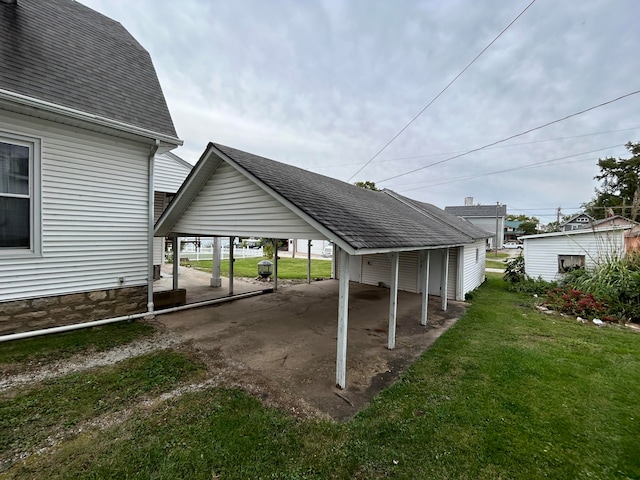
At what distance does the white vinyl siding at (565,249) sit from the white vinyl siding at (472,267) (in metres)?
1.95

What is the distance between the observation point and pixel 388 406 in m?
3.65

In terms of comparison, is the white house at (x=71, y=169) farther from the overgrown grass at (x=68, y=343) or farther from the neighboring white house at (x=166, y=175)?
the neighboring white house at (x=166, y=175)

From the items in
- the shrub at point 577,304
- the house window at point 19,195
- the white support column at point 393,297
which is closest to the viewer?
the house window at point 19,195

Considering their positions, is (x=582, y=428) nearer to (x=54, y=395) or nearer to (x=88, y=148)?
(x=54, y=395)

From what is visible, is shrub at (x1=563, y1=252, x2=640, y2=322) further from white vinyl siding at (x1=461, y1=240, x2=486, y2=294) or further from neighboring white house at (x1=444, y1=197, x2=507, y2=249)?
neighboring white house at (x1=444, y1=197, x2=507, y2=249)

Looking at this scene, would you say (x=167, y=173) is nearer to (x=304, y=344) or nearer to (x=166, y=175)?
Result: (x=166, y=175)

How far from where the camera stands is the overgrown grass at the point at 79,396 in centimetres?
292

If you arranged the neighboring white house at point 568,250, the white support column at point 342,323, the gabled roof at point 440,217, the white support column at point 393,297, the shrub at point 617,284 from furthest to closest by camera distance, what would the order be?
the gabled roof at point 440,217 → the neighboring white house at point 568,250 → the shrub at point 617,284 → the white support column at point 393,297 → the white support column at point 342,323

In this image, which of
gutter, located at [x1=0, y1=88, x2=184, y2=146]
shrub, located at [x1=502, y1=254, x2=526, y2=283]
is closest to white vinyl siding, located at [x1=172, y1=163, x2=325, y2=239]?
gutter, located at [x1=0, y1=88, x2=184, y2=146]

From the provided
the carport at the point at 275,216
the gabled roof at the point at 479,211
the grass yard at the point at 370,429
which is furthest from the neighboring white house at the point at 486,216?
the grass yard at the point at 370,429

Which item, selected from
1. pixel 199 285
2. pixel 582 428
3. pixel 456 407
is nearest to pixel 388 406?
pixel 456 407

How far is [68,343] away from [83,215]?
103 inches

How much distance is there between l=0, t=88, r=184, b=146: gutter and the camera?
4555 mm

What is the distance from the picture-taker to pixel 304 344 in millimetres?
5719
